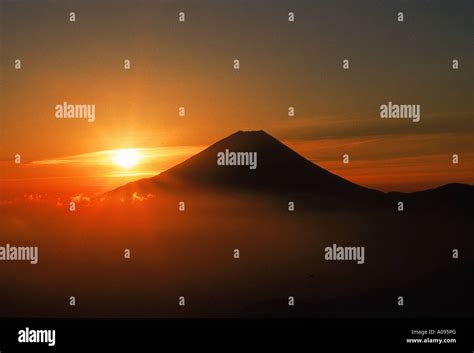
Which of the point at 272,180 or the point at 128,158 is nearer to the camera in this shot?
the point at 128,158

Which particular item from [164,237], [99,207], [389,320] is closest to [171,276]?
[164,237]

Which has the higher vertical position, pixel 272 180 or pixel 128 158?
pixel 128 158

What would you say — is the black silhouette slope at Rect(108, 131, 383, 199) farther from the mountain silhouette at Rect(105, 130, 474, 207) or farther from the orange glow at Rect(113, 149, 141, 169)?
the orange glow at Rect(113, 149, 141, 169)

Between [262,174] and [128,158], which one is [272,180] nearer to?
[262,174]

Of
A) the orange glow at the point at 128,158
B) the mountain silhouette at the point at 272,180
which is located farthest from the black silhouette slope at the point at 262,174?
the orange glow at the point at 128,158

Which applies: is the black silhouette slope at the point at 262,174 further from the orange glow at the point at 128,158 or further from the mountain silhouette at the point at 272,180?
the orange glow at the point at 128,158

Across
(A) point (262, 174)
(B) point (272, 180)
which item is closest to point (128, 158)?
(A) point (262, 174)

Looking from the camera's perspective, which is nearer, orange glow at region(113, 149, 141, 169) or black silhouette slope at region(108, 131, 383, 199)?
orange glow at region(113, 149, 141, 169)

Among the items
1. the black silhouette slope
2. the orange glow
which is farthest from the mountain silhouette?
the orange glow
